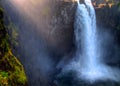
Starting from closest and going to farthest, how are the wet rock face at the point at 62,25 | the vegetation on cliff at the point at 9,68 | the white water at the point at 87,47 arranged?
the vegetation on cliff at the point at 9,68 → the wet rock face at the point at 62,25 → the white water at the point at 87,47

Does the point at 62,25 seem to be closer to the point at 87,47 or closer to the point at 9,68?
the point at 87,47

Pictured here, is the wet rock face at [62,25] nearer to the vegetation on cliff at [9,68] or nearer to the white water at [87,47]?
the white water at [87,47]

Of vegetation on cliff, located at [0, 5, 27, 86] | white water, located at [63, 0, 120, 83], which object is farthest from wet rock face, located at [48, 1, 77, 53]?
vegetation on cliff, located at [0, 5, 27, 86]

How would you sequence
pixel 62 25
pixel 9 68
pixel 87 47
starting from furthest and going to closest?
1. pixel 87 47
2. pixel 62 25
3. pixel 9 68

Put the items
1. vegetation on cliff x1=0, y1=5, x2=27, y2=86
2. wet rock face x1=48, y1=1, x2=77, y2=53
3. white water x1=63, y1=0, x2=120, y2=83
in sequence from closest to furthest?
1. vegetation on cliff x1=0, y1=5, x2=27, y2=86
2. wet rock face x1=48, y1=1, x2=77, y2=53
3. white water x1=63, y1=0, x2=120, y2=83

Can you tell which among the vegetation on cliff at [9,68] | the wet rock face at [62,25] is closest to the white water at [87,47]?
the wet rock face at [62,25]

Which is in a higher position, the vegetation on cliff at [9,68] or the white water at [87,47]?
the white water at [87,47]

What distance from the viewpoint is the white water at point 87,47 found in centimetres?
2125

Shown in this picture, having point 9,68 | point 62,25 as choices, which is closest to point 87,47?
point 62,25

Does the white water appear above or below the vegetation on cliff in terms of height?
above

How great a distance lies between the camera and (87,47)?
22.6 metres

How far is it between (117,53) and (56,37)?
6188 mm

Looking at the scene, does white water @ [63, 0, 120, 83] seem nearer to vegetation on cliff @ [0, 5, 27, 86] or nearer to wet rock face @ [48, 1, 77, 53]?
wet rock face @ [48, 1, 77, 53]

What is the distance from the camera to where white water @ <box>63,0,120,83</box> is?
837 inches
